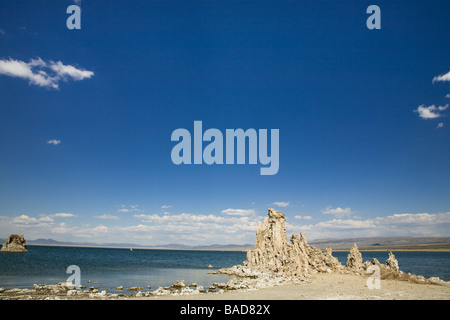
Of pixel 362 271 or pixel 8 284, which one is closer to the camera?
pixel 8 284

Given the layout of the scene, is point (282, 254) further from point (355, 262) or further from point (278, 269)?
point (355, 262)

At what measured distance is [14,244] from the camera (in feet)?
395

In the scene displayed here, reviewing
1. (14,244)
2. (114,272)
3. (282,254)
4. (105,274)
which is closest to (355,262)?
(282,254)

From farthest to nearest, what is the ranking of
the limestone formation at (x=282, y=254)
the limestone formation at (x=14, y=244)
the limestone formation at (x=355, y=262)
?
1. the limestone formation at (x=14, y=244)
2. the limestone formation at (x=282, y=254)
3. the limestone formation at (x=355, y=262)

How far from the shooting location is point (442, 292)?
21.8 metres

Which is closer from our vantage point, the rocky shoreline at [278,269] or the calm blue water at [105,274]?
the rocky shoreline at [278,269]

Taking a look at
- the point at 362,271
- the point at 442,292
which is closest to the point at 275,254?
the point at 362,271

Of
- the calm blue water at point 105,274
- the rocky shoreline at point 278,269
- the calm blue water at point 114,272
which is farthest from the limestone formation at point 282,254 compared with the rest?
the calm blue water at point 114,272

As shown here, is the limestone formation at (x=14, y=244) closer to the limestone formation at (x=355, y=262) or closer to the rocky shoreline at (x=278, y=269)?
the rocky shoreline at (x=278, y=269)

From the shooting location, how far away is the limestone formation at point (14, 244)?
118 meters
